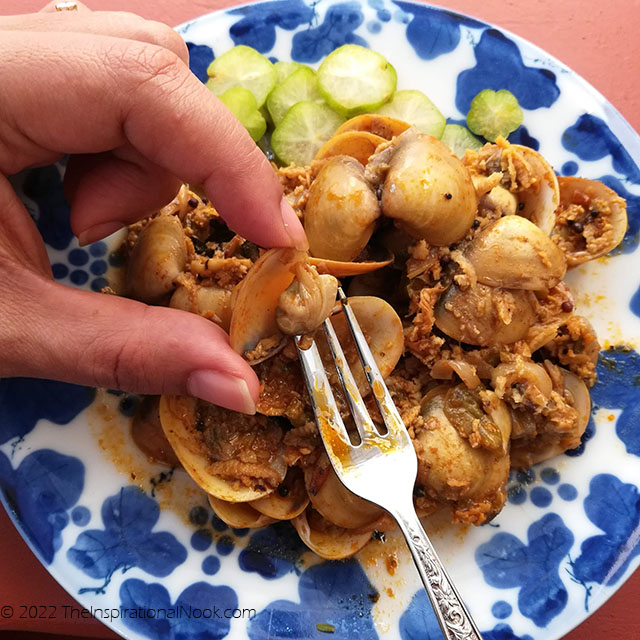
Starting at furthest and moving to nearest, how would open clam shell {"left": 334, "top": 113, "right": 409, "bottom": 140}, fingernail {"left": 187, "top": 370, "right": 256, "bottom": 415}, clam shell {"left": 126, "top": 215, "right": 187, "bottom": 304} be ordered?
open clam shell {"left": 334, "top": 113, "right": 409, "bottom": 140}, clam shell {"left": 126, "top": 215, "right": 187, "bottom": 304}, fingernail {"left": 187, "top": 370, "right": 256, "bottom": 415}

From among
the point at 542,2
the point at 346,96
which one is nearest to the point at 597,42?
the point at 542,2

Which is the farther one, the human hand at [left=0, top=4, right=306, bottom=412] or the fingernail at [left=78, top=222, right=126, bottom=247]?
the fingernail at [left=78, top=222, right=126, bottom=247]

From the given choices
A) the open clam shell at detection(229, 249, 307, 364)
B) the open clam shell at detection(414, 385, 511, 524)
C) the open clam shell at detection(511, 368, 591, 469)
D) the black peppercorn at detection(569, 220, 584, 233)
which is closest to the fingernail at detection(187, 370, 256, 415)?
the open clam shell at detection(229, 249, 307, 364)

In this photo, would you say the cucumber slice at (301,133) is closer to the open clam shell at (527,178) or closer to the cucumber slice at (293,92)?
the cucumber slice at (293,92)

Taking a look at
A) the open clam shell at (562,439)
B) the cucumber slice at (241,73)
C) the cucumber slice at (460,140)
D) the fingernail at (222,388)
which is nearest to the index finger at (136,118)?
the fingernail at (222,388)

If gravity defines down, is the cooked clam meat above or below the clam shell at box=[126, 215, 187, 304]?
above

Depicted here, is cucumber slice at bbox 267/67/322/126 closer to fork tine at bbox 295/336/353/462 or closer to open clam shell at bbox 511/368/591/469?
fork tine at bbox 295/336/353/462
